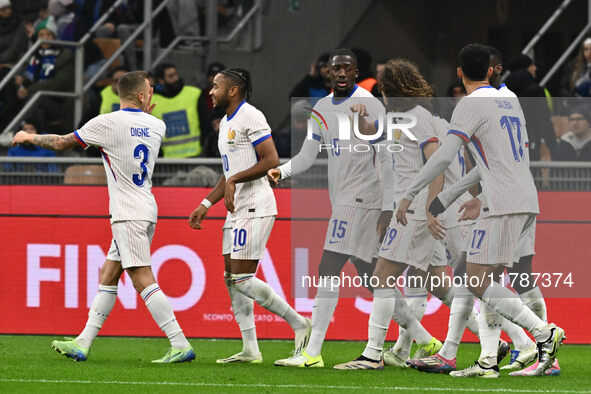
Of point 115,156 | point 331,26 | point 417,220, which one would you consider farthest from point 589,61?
point 115,156

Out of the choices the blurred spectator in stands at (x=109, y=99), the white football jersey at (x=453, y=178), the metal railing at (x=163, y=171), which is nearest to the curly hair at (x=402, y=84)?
the white football jersey at (x=453, y=178)

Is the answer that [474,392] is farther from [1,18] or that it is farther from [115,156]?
[1,18]

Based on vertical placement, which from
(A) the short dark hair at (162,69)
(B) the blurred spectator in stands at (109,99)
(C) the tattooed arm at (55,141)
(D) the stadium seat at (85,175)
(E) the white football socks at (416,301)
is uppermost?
(A) the short dark hair at (162,69)

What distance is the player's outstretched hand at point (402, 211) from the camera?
27.8ft

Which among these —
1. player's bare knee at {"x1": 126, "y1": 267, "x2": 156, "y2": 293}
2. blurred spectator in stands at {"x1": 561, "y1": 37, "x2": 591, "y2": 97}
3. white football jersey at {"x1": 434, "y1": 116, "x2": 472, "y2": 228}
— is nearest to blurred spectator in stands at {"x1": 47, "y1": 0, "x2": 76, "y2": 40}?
blurred spectator in stands at {"x1": 561, "y1": 37, "x2": 591, "y2": 97}

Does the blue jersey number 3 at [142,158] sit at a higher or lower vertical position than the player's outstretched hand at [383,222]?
higher

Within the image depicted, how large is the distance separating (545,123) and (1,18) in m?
7.75

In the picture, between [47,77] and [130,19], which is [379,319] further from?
[130,19]

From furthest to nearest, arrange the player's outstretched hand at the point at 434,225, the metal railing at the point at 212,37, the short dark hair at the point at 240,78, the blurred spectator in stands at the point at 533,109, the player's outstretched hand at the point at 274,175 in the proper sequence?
1. the metal railing at the point at 212,37
2. the blurred spectator in stands at the point at 533,109
3. the short dark hair at the point at 240,78
4. the player's outstretched hand at the point at 274,175
5. the player's outstretched hand at the point at 434,225

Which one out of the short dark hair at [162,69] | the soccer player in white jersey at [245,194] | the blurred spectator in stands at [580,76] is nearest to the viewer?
the soccer player in white jersey at [245,194]

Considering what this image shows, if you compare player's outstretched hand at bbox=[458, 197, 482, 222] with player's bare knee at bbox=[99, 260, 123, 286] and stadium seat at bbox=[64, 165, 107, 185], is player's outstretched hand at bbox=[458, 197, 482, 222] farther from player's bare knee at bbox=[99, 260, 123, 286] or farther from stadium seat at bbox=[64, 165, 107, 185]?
stadium seat at bbox=[64, 165, 107, 185]

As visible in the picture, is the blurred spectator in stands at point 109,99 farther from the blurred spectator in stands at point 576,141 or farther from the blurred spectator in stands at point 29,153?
the blurred spectator in stands at point 576,141

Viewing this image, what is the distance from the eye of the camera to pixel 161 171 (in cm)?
1198

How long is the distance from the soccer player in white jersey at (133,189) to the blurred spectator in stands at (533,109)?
4286 mm
